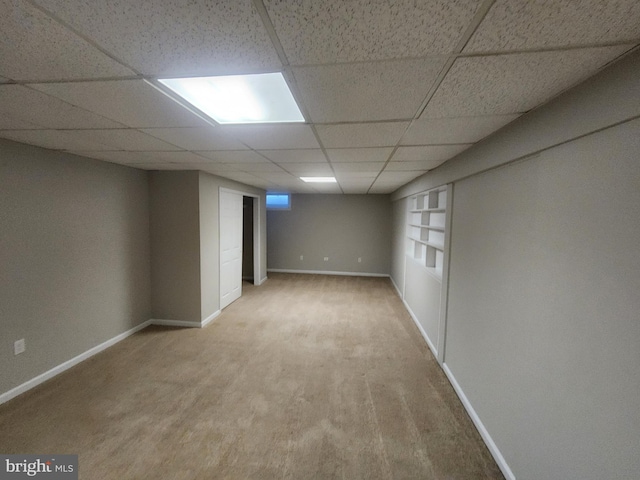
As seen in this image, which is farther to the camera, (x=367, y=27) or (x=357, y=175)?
(x=357, y=175)

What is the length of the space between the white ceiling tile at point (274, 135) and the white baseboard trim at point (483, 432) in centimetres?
242

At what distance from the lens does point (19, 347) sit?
2303 millimetres

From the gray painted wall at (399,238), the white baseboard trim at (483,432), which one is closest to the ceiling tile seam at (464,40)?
the white baseboard trim at (483,432)

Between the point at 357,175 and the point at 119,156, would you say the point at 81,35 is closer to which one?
the point at 119,156

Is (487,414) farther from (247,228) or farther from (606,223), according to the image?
(247,228)

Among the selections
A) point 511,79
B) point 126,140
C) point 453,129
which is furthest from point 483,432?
point 126,140

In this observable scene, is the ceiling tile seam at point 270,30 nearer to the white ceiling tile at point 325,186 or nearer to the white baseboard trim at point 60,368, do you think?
the white baseboard trim at point 60,368

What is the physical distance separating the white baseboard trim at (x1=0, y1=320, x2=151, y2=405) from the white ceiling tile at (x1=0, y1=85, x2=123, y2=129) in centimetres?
222

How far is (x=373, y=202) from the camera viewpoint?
7.06 m

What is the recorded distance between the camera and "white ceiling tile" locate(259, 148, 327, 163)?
7.74ft

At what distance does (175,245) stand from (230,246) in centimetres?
106

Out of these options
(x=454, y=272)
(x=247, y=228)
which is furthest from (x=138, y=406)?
(x=247, y=228)

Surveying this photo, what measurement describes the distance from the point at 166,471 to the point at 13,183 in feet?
8.40

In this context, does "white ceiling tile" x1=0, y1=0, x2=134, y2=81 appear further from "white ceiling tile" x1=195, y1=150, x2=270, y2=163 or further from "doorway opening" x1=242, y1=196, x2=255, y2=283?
"doorway opening" x1=242, y1=196, x2=255, y2=283
